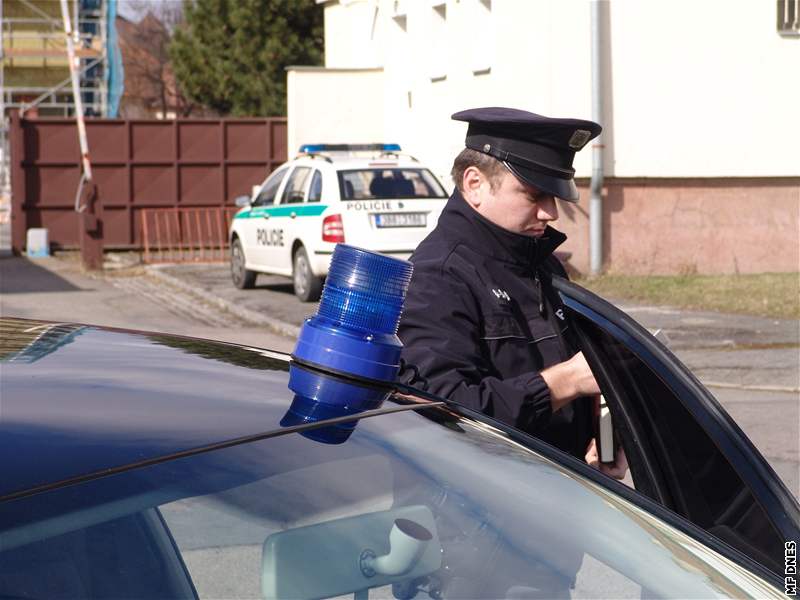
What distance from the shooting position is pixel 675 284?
625 inches

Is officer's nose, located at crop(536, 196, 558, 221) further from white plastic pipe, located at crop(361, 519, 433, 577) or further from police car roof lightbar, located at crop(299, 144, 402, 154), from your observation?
police car roof lightbar, located at crop(299, 144, 402, 154)

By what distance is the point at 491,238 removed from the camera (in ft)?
10.3

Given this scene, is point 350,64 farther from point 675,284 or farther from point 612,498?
point 612,498

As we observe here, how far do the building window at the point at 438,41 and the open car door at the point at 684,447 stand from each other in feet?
56.1

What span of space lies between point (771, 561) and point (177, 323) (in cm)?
1168

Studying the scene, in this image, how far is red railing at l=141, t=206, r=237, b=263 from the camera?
23.4 meters

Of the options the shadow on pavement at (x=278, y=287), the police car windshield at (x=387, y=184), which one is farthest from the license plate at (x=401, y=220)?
the shadow on pavement at (x=278, y=287)

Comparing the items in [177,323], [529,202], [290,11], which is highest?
[290,11]

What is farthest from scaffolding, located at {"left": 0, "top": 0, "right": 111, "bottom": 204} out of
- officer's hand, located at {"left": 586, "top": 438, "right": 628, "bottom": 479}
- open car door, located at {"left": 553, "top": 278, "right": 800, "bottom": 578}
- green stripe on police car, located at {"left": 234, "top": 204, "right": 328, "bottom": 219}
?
open car door, located at {"left": 553, "top": 278, "right": 800, "bottom": 578}

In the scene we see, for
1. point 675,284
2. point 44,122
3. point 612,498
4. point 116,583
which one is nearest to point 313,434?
point 116,583

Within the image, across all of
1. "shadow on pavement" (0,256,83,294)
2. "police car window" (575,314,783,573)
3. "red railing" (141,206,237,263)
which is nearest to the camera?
"police car window" (575,314,783,573)

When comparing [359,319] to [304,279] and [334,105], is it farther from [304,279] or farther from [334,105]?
[334,105]

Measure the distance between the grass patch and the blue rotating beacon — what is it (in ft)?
37.5

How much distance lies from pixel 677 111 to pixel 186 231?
10.3 metres
